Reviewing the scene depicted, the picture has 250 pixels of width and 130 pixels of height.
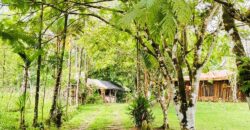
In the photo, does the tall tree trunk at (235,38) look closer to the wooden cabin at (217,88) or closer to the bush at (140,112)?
the bush at (140,112)

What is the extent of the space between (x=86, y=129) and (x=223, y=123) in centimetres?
738

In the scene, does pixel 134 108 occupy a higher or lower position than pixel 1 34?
lower

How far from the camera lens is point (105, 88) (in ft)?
166

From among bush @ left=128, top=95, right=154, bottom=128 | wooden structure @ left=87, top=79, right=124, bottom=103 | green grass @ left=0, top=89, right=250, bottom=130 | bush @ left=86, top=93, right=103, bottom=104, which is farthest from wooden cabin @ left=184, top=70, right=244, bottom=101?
bush @ left=128, top=95, right=154, bottom=128

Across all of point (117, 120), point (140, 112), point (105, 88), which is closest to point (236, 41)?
point (140, 112)

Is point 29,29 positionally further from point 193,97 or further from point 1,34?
point 1,34

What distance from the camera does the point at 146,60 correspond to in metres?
16.0

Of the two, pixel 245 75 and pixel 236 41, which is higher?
pixel 236 41

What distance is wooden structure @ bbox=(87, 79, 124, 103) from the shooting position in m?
48.3

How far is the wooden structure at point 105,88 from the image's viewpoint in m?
48.3

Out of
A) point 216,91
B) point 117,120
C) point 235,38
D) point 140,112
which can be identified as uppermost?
point 235,38

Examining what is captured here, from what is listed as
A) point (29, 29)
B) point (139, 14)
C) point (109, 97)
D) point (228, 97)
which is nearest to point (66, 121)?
point (29, 29)

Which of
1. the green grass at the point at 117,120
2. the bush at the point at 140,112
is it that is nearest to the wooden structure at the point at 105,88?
the green grass at the point at 117,120

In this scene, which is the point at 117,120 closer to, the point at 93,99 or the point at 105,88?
the point at 93,99
